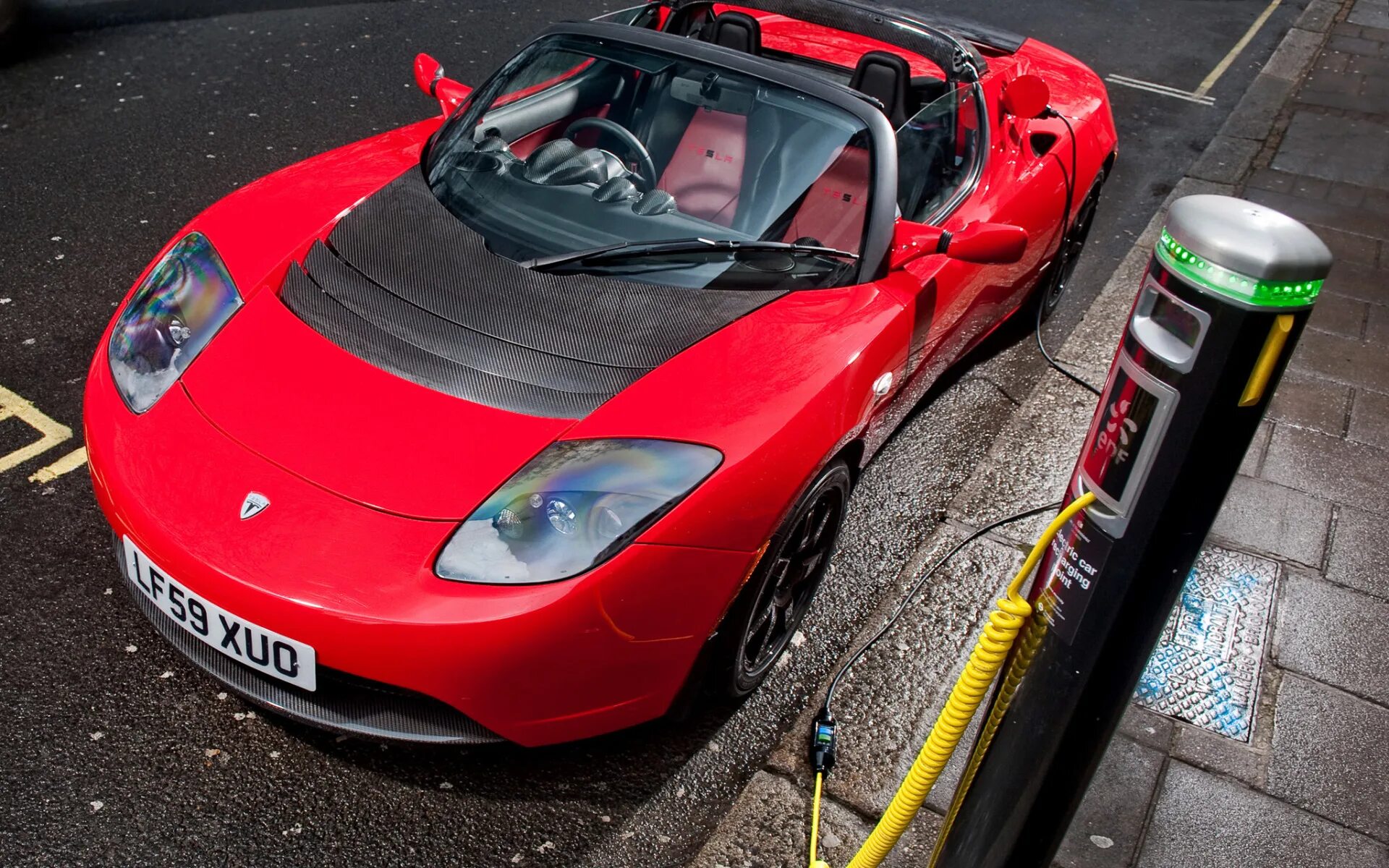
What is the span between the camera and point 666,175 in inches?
130

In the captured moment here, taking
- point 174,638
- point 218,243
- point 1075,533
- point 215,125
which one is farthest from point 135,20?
point 1075,533

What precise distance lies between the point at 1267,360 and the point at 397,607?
1.53 metres

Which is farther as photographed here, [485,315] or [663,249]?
[663,249]

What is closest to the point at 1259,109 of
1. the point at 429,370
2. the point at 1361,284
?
the point at 1361,284

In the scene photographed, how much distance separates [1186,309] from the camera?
141 cm

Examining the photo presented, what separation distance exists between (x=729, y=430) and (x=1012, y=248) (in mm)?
1208

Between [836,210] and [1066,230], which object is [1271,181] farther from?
[836,210]

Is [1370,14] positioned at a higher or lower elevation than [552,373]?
lower

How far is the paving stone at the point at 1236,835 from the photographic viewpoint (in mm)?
2506

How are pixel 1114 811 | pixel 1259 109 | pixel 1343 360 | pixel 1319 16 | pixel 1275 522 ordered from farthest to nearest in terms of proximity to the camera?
pixel 1319 16 < pixel 1259 109 < pixel 1343 360 < pixel 1275 522 < pixel 1114 811

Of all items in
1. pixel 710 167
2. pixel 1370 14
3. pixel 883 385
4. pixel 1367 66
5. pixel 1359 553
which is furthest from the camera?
pixel 1370 14

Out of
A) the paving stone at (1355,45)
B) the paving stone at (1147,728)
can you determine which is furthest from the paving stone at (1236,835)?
the paving stone at (1355,45)

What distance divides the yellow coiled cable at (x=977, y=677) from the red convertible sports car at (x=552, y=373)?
0.62m

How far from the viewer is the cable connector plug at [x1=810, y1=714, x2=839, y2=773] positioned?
2596 mm
